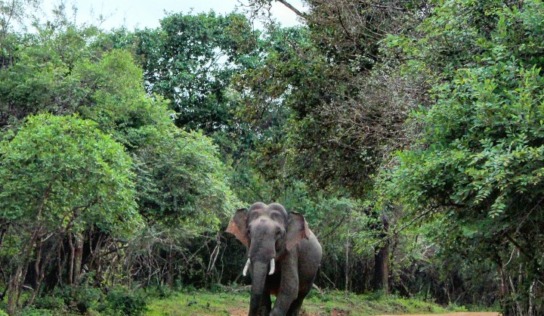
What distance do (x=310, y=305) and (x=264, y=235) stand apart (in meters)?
16.4

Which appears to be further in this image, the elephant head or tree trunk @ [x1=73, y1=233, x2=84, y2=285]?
tree trunk @ [x1=73, y1=233, x2=84, y2=285]

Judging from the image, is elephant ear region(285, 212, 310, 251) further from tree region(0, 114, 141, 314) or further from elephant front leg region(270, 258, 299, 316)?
tree region(0, 114, 141, 314)

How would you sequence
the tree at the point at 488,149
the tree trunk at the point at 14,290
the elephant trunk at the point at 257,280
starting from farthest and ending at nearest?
1. the tree trunk at the point at 14,290
2. the elephant trunk at the point at 257,280
3. the tree at the point at 488,149

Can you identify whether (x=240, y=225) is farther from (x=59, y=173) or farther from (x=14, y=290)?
(x=14, y=290)

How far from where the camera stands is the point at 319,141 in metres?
15.7

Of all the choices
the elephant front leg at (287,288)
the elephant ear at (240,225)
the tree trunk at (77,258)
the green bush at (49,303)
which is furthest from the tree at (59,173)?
the tree trunk at (77,258)

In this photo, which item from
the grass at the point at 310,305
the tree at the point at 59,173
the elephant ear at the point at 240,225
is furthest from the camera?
the grass at the point at 310,305

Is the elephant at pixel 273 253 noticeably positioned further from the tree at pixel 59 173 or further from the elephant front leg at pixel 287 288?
the tree at pixel 59 173

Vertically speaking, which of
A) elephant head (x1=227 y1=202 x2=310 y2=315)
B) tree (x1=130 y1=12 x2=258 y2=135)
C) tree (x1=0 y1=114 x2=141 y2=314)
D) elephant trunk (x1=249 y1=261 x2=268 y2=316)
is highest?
tree (x1=130 y1=12 x2=258 y2=135)

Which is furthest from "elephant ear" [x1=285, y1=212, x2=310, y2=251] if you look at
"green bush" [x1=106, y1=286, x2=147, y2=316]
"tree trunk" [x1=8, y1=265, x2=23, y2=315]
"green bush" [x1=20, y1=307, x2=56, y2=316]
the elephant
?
"green bush" [x1=106, y1=286, x2=147, y2=316]

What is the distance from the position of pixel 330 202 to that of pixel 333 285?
746cm

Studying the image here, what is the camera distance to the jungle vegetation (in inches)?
307

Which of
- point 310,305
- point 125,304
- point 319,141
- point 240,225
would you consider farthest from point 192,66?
point 240,225

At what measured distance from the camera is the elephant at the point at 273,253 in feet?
38.8
